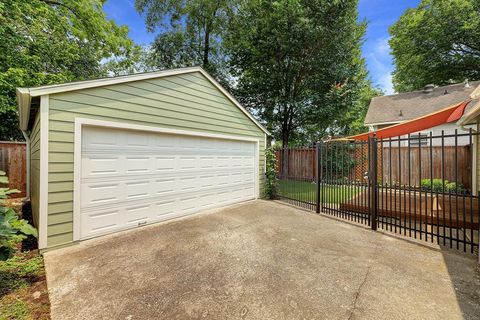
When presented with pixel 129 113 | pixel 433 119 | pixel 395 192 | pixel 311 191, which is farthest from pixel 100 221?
pixel 433 119

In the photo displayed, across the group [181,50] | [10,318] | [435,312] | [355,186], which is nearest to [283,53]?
[181,50]

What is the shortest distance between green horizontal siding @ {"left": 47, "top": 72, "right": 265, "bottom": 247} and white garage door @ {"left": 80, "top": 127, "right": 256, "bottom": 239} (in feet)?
0.81

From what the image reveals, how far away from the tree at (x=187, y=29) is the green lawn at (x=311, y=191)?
33.0ft

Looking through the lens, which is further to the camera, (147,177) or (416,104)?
(416,104)

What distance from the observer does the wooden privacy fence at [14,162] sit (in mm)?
7586

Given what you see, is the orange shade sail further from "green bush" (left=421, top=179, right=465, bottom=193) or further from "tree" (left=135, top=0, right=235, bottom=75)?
"tree" (left=135, top=0, right=235, bottom=75)

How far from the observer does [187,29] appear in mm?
13500

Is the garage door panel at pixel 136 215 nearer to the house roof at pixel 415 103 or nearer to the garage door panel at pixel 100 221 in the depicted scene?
the garage door panel at pixel 100 221

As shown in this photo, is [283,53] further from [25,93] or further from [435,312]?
[435,312]

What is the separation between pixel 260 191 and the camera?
7.61 meters

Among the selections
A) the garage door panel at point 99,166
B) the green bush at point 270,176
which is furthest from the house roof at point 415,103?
the garage door panel at point 99,166

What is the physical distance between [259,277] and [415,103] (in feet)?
49.1

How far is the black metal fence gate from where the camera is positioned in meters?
3.65

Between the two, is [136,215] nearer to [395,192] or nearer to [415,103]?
[395,192]
